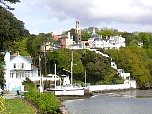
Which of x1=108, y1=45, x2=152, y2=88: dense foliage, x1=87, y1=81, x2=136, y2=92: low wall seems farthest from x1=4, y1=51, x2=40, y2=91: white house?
x1=108, y1=45, x2=152, y2=88: dense foliage

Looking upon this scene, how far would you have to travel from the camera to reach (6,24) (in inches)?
1202

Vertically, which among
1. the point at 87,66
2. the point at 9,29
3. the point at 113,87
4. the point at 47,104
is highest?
the point at 87,66

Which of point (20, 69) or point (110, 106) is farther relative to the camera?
point (20, 69)

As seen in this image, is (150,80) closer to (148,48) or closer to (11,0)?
(148,48)

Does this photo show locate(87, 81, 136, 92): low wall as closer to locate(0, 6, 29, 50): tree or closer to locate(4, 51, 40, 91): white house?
locate(4, 51, 40, 91): white house

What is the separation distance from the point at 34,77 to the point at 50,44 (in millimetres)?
32288

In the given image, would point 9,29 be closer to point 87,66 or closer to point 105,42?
point 87,66

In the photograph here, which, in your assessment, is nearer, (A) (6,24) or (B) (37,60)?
(A) (6,24)

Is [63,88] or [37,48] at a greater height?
[37,48]

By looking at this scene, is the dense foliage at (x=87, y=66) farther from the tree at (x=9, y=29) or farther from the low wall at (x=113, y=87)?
the tree at (x=9, y=29)

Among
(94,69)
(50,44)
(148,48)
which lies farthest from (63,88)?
(148,48)

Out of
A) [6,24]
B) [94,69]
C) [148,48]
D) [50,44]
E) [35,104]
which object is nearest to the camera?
[6,24]

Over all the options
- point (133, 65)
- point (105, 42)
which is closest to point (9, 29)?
point (133, 65)

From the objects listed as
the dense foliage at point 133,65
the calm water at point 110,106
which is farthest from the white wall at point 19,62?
the dense foliage at point 133,65
